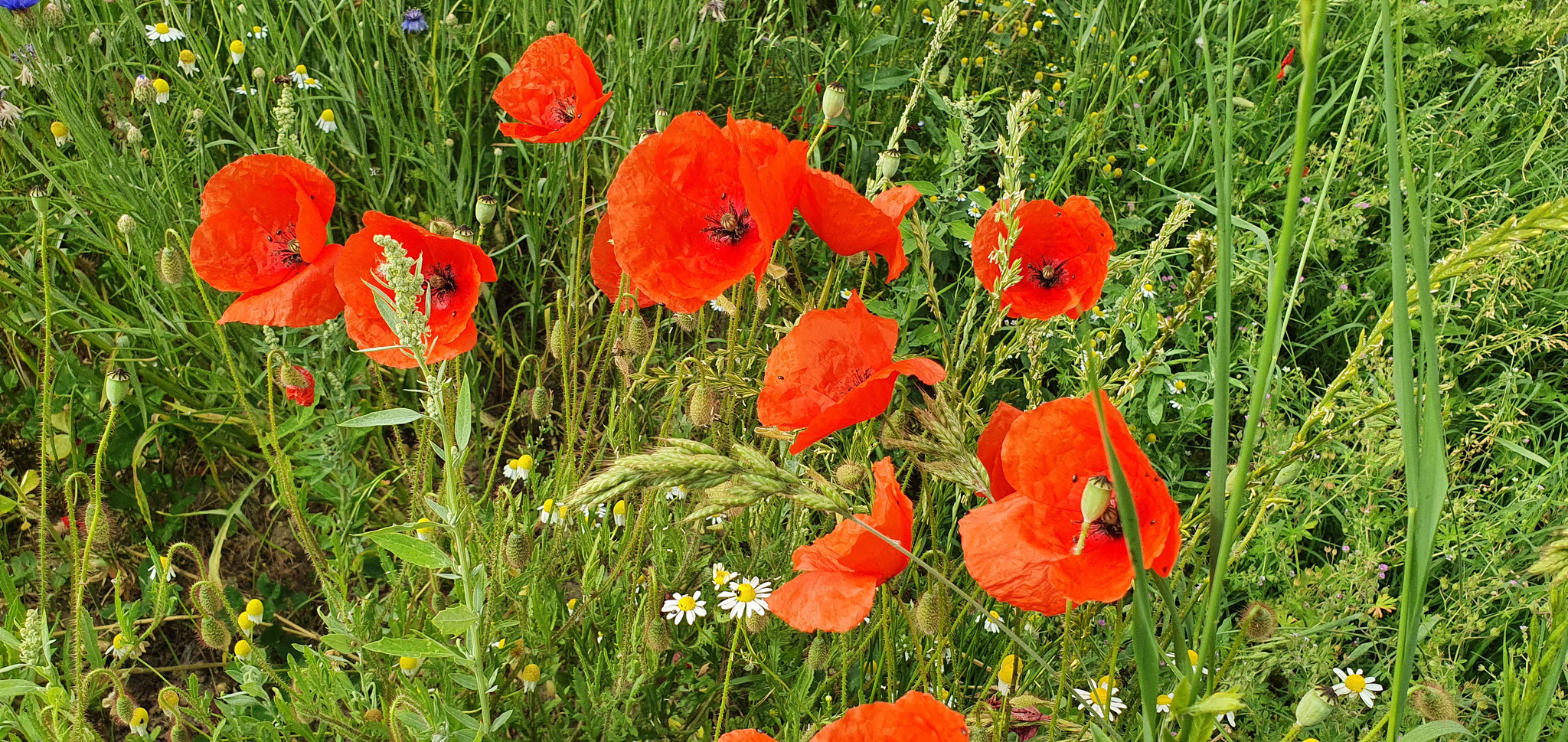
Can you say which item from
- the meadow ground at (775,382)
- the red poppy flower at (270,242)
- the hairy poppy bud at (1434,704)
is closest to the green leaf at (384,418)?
the meadow ground at (775,382)

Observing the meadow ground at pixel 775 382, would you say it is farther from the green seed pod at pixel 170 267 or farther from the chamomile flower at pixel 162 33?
the green seed pod at pixel 170 267

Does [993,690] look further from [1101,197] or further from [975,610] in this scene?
[1101,197]

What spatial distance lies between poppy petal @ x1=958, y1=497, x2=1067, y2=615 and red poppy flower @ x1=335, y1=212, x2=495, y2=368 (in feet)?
2.48

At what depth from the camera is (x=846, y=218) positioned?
139 cm

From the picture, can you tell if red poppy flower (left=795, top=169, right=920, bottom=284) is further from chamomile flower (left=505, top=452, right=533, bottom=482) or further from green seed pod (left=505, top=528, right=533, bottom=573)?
chamomile flower (left=505, top=452, right=533, bottom=482)

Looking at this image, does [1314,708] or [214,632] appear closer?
[1314,708]

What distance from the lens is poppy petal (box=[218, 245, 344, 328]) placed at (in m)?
1.53

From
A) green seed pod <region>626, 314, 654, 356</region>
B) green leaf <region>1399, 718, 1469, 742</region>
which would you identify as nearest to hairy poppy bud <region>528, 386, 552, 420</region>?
green seed pod <region>626, 314, 654, 356</region>

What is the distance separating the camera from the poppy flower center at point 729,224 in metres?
1.56

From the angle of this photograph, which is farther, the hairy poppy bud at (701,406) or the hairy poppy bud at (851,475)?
the hairy poppy bud at (701,406)

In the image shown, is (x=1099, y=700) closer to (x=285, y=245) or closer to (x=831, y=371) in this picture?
(x=831, y=371)

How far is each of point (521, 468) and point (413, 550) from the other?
2.49 ft

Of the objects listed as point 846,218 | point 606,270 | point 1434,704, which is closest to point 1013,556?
point 846,218

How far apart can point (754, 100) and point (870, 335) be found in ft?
6.04
